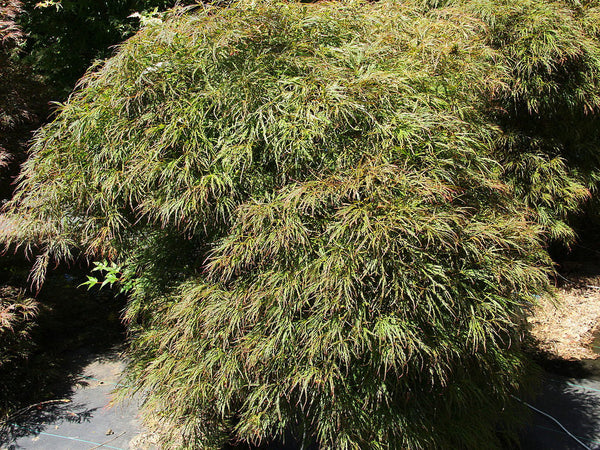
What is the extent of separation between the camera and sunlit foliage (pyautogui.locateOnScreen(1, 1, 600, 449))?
194cm

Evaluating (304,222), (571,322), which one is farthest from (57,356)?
(571,322)

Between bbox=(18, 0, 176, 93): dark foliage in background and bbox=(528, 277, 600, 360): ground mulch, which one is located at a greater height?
bbox=(18, 0, 176, 93): dark foliage in background

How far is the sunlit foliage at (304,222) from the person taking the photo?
1.94m

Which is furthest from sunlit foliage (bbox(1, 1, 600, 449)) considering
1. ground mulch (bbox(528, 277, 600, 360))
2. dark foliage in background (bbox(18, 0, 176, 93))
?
dark foliage in background (bbox(18, 0, 176, 93))

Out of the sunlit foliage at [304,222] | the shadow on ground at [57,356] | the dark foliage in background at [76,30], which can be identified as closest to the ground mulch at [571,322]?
the sunlit foliage at [304,222]

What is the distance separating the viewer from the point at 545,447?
10.1ft

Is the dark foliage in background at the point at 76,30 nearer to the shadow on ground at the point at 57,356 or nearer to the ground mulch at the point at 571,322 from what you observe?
the shadow on ground at the point at 57,356

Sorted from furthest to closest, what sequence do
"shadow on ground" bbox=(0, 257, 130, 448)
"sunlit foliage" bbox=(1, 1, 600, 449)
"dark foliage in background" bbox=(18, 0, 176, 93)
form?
"dark foliage in background" bbox=(18, 0, 176, 93), "shadow on ground" bbox=(0, 257, 130, 448), "sunlit foliage" bbox=(1, 1, 600, 449)

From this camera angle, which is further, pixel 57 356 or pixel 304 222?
pixel 57 356

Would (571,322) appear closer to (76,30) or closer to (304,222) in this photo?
(304,222)

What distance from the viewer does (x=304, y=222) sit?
202cm

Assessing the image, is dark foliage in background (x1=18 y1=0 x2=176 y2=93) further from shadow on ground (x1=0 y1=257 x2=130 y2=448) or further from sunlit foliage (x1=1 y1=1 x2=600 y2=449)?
sunlit foliage (x1=1 y1=1 x2=600 y2=449)

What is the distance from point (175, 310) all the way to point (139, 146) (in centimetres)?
78

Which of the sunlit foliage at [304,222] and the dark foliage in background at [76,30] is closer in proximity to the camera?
the sunlit foliage at [304,222]
